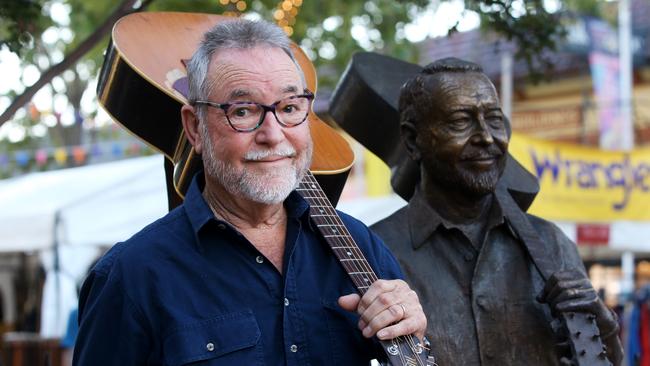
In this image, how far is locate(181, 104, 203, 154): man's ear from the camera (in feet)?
7.23

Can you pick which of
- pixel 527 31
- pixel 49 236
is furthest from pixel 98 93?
pixel 49 236

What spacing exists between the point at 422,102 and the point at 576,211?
22.2 feet

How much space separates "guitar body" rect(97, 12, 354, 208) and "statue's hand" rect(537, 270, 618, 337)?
747mm

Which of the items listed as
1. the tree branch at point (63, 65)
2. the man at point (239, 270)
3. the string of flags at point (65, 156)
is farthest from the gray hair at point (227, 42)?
the string of flags at point (65, 156)

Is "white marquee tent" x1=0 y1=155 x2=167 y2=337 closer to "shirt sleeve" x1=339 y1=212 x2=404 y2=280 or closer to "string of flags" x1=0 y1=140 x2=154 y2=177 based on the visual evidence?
"string of flags" x1=0 y1=140 x2=154 y2=177

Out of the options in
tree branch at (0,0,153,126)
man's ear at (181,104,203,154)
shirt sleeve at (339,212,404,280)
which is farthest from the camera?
tree branch at (0,0,153,126)

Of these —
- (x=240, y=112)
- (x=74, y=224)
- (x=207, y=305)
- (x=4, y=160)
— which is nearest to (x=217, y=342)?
(x=207, y=305)

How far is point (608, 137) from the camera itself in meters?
16.0

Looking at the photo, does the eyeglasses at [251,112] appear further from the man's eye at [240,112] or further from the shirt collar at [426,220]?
the shirt collar at [426,220]

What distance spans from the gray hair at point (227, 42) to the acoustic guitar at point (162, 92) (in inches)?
28.7

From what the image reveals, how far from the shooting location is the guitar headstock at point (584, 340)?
2.82 meters

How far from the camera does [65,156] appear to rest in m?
15.5

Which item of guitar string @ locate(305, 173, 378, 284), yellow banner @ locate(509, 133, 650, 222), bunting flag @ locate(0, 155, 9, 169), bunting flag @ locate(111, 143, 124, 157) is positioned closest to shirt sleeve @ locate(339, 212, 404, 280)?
guitar string @ locate(305, 173, 378, 284)

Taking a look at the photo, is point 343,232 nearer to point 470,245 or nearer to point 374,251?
point 374,251
